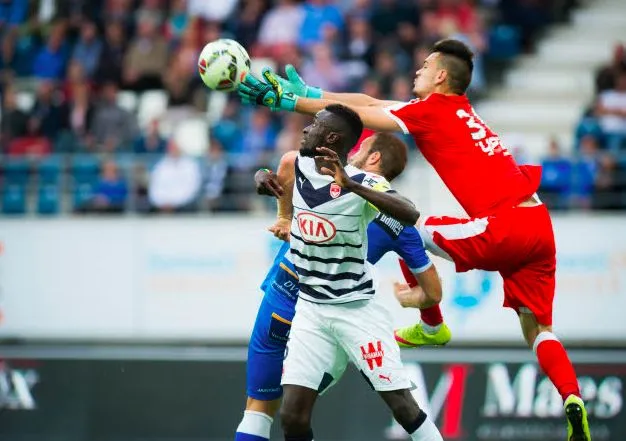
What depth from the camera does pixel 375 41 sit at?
15898 millimetres

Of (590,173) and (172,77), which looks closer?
(590,173)

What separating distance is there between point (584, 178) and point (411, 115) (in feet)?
21.1

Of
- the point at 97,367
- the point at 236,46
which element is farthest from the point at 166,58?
the point at 236,46

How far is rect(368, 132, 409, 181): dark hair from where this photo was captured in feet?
25.3

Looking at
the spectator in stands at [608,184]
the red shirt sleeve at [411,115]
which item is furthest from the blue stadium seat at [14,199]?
the red shirt sleeve at [411,115]

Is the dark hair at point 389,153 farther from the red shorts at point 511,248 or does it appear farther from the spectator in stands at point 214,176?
the spectator in stands at point 214,176

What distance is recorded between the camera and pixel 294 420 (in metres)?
7.11

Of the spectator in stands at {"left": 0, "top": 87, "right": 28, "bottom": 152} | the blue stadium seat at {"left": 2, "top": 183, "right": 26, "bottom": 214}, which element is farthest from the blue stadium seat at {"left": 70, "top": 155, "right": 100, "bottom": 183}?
the spectator in stands at {"left": 0, "top": 87, "right": 28, "bottom": 152}

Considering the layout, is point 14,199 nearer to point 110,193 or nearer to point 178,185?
point 110,193

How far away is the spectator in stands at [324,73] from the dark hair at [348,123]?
8.01 metres

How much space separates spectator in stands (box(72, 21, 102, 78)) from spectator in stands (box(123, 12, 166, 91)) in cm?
43

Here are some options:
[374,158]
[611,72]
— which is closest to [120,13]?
[611,72]

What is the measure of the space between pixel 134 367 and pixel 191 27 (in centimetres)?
673

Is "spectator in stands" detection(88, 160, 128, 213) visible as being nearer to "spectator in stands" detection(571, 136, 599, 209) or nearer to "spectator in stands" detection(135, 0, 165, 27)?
"spectator in stands" detection(135, 0, 165, 27)
